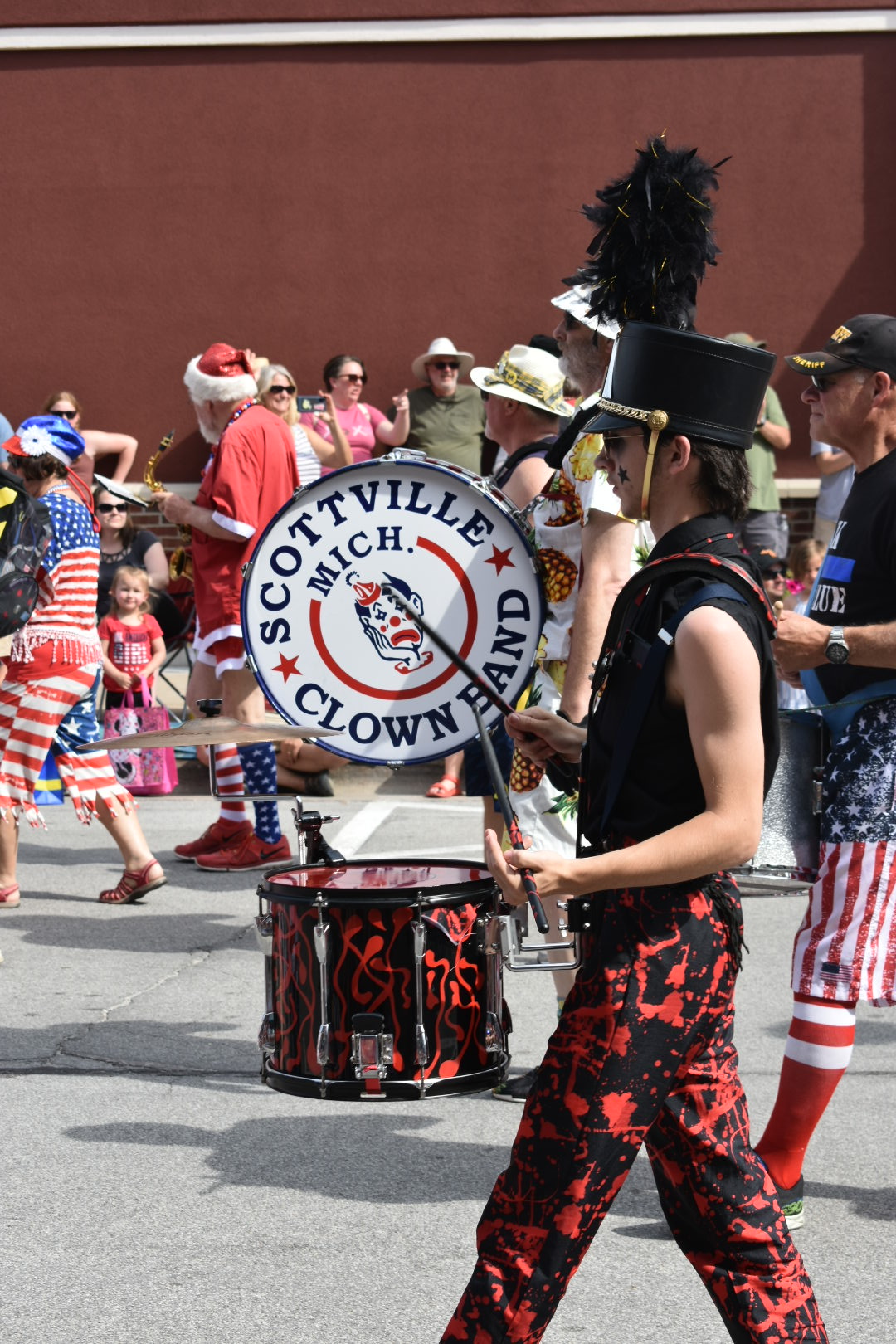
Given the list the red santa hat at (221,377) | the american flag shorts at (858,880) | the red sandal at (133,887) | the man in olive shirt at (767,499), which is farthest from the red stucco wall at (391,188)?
the american flag shorts at (858,880)

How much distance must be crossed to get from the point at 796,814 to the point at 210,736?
4.53 ft

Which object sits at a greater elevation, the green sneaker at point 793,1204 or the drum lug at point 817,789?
the drum lug at point 817,789

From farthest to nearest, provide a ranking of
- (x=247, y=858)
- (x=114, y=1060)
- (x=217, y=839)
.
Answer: (x=217, y=839)
(x=247, y=858)
(x=114, y=1060)

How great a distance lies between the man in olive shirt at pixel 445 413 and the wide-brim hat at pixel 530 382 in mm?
6866

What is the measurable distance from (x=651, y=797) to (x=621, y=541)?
1881 mm

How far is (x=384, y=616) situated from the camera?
14.2 ft

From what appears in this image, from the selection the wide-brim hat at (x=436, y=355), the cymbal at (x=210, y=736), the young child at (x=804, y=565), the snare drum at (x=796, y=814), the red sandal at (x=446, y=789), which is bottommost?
the red sandal at (x=446, y=789)

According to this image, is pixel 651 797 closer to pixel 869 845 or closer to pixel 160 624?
pixel 869 845

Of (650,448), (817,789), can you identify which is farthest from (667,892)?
(817,789)

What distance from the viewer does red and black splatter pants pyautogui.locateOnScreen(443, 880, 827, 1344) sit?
2.53 metres

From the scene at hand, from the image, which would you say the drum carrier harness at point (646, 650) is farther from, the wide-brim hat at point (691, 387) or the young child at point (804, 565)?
the young child at point (804, 565)

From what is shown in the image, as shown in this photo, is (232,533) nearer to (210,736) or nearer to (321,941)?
(210,736)

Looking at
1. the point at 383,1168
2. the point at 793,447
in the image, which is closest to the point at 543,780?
the point at 383,1168

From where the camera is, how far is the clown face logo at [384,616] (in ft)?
14.2
